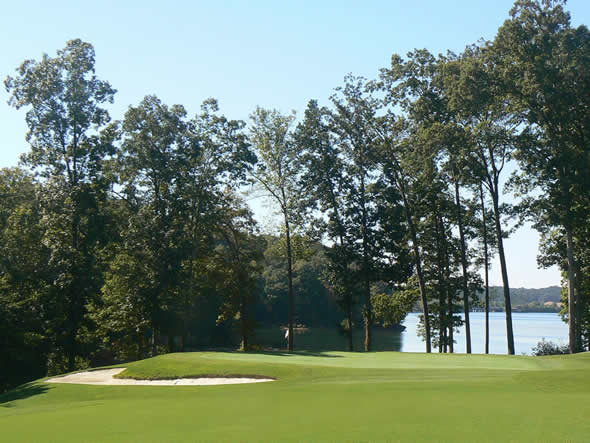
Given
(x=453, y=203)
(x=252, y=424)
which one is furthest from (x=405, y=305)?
(x=252, y=424)

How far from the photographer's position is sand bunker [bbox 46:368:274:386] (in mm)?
16938

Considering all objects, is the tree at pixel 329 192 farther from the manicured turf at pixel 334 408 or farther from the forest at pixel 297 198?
the manicured turf at pixel 334 408

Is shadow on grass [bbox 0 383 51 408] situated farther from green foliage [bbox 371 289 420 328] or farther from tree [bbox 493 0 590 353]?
tree [bbox 493 0 590 353]

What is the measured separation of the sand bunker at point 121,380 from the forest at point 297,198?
296 inches

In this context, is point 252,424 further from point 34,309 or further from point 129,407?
point 34,309

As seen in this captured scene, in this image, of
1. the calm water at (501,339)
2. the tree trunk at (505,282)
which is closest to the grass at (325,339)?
the calm water at (501,339)

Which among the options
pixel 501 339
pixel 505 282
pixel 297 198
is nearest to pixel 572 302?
pixel 505 282

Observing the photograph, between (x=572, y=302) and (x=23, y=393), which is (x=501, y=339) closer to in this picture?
(x=572, y=302)

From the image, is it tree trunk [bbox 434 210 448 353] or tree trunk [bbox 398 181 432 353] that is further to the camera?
tree trunk [bbox 434 210 448 353]

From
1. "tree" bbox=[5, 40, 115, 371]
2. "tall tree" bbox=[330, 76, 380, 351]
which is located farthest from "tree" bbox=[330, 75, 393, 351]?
"tree" bbox=[5, 40, 115, 371]

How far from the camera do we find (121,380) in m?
19.1

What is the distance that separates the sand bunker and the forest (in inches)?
296

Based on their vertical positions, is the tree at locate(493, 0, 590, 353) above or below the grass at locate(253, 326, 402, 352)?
above

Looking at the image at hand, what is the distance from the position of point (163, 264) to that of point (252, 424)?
85.4 feet
